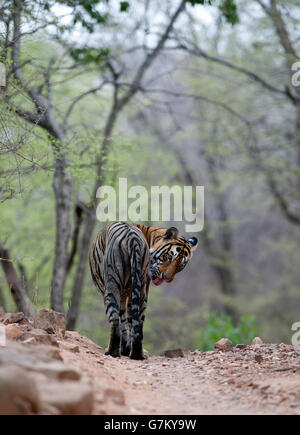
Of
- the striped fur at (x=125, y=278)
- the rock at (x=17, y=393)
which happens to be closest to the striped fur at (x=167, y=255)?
the striped fur at (x=125, y=278)

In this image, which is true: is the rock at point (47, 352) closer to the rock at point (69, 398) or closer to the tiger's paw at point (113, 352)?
the rock at point (69, 398)

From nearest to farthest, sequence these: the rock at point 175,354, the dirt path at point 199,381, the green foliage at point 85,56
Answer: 1. the dirt path at point 199,381
2. the rock at point 175,354
3. the green foliage at point 85,56

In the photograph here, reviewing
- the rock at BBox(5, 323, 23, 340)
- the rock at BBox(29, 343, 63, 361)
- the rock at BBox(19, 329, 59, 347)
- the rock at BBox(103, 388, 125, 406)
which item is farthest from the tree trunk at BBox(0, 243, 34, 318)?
the rock at BBox(103, 388, 125, 406)

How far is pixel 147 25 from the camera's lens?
1234 cm

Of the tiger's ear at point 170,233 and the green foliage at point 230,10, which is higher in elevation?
the green foliage at point 230,10

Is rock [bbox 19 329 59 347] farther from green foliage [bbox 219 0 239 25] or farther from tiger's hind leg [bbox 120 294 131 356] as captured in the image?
green foliage [bbox 219 0 239 25]

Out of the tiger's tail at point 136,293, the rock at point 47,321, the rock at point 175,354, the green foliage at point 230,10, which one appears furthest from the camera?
the green foliage at point 230,10

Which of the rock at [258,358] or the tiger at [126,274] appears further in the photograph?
the tiger at [126,274]

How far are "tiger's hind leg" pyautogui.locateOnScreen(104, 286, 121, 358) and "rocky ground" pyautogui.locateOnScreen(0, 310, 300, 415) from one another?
0.72 feet

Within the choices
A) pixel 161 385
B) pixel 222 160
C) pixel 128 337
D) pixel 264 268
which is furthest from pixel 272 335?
pixel 161 385

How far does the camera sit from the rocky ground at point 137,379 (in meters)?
3.26

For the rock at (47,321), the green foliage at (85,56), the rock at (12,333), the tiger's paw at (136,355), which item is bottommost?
the tiger's paw at (136,355)
